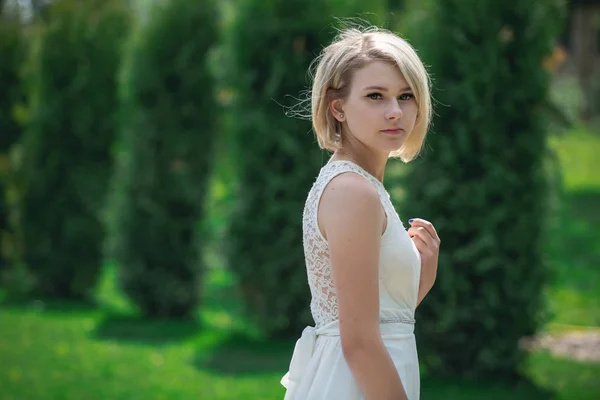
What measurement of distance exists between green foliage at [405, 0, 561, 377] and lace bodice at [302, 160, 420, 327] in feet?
12.7

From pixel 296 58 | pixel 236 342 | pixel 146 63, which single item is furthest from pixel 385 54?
pixel 146 63

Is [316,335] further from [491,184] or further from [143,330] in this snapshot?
[143,330]

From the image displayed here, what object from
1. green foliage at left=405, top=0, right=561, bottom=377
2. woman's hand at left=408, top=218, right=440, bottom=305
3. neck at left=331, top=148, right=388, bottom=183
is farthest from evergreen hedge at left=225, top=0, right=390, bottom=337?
neck at left=331, top=148, right=388, bottom=183

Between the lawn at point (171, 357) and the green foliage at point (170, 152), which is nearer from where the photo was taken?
the lawn at point (171, 357)

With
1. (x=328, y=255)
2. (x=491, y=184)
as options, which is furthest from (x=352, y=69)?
(x=491, y=184)

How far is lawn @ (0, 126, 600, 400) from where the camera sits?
5.82 m

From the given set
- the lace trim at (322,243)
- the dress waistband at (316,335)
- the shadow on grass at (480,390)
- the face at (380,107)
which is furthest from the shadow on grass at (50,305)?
the face at (380,107)

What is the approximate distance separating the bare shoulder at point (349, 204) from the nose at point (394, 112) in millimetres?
163

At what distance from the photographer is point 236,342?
24.6 feet

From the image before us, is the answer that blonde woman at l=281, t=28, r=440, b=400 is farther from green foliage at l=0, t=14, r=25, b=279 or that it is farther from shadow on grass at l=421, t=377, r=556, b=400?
green foliage at l=0, t=14, r=25, b=279

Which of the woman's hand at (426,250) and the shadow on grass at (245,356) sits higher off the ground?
the woman's hand at (426,250)

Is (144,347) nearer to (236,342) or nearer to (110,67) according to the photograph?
(236,342)

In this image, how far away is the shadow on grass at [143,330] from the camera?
25.5 feet

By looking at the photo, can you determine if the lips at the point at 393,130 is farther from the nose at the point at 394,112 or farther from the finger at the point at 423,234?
the finger at the point at 423,234
